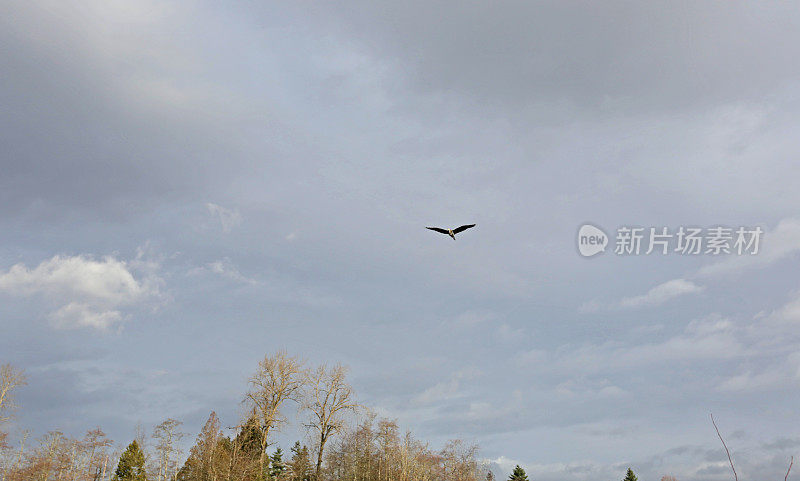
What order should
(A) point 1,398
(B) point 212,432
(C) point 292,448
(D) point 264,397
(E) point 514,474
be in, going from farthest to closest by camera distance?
1. (C) point 292,448
2. (E) point 514,474
3. (B) point 212,432
4. (A) point 1,398
5. (D) point 264,397

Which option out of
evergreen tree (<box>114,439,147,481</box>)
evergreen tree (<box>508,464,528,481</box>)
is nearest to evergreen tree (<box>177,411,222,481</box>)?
evergreen tree (<box>114,439,147,481</box>)

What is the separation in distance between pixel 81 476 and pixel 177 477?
36.1 feet

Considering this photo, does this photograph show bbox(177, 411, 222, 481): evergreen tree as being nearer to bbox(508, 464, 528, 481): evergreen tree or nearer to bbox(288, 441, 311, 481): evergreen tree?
bbox(288, 441, 311, 481): evergreen tree

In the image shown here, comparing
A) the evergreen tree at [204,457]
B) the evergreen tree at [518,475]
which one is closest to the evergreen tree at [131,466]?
the evergreen tree at [204,457]

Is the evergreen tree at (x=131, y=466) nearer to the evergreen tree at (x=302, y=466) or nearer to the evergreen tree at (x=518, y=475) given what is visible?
the evergreen tree at (x=302, y=466)

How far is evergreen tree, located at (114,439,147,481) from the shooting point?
65.2m

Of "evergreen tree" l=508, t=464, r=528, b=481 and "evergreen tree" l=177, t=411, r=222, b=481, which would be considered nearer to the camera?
"evergreen tree" l=177, t=411, r=222, b=481

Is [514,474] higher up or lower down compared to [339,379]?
lower down

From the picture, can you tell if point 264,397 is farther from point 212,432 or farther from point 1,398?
point 1,398

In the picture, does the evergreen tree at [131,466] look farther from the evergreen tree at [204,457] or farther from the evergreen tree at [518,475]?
the evergreen tree at [518,475]

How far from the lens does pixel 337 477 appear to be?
7981cm

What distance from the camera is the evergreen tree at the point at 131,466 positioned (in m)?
65.2

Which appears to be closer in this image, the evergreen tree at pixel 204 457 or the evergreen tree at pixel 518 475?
the evergreen tree at pixel 204 457

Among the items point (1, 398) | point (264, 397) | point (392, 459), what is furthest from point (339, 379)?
point (1, 398)
